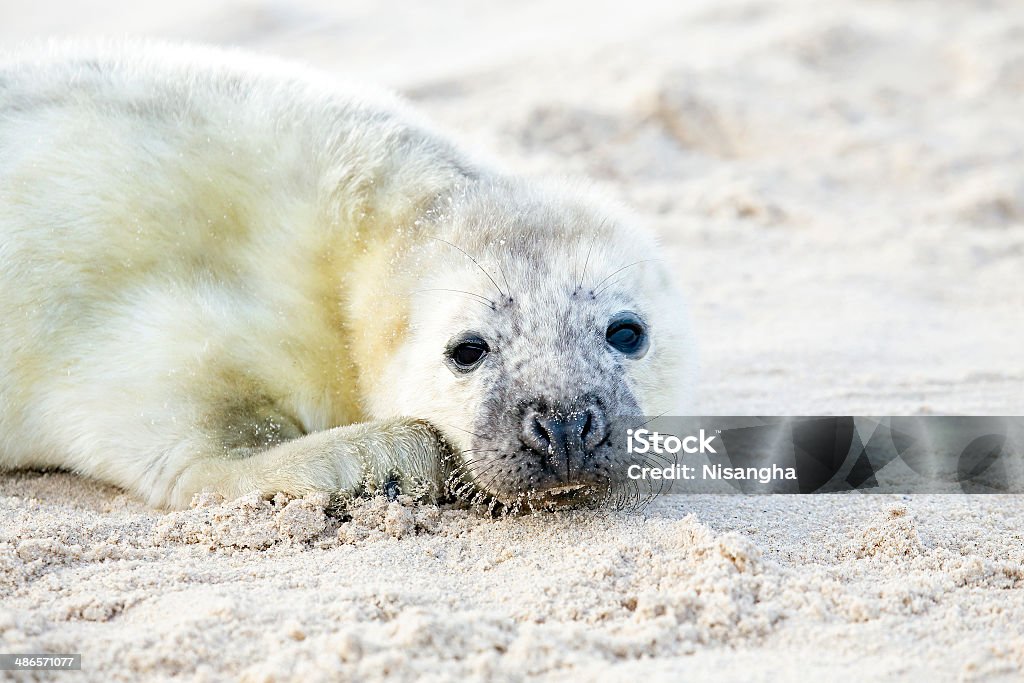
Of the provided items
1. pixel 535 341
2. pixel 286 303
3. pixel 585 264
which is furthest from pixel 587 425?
pixel 286 303

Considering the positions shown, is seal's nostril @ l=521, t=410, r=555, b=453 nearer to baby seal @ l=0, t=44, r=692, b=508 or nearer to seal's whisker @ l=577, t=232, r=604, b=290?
baby seal @ l=0, t=44, r=692, b=508

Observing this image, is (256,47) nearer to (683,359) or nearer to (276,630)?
(683,359)

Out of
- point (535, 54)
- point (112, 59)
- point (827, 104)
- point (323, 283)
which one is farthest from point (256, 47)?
point (323, 283)

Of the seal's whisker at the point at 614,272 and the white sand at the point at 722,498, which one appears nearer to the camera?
the white sand at the point at 722,498

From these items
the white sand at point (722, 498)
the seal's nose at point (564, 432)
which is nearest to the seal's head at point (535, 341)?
the seal's nose at point (564, 432)

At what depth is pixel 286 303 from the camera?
298cm

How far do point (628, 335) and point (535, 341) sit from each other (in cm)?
31

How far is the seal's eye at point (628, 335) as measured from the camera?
111 inches

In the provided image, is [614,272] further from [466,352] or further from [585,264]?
[466,352]

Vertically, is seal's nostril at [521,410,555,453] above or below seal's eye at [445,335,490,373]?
below

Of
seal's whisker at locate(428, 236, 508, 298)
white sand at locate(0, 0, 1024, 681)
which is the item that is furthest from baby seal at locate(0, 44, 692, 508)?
white sand at locate(0, 0, 1024, 681)

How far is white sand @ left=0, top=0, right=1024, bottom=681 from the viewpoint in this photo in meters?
1.90

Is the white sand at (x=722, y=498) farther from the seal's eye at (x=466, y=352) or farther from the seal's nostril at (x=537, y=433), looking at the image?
the seal's eye at (x=466, y=352)

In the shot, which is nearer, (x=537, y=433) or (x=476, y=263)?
(x=537, y=433)
